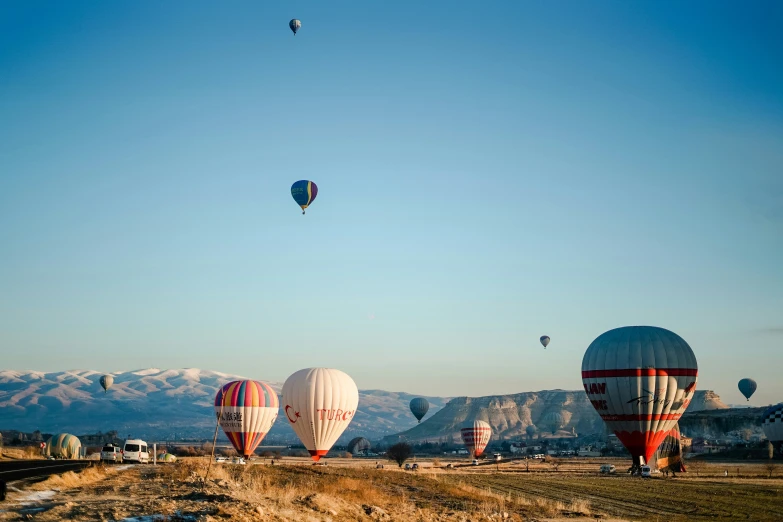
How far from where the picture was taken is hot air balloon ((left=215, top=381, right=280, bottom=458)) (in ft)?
259

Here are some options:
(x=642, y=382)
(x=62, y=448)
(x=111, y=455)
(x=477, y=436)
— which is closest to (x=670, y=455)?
(x=642, y=382)

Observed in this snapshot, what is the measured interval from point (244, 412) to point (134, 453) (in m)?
19.2

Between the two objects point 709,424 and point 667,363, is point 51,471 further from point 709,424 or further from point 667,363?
point 709,424

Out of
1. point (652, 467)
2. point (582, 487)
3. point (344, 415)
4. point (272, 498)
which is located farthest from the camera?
point (344, 415)

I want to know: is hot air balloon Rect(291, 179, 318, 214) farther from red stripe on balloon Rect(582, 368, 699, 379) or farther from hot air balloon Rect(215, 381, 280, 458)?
red stripe on balloon Rect(582, 368, 699, 379)

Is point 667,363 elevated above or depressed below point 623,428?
above

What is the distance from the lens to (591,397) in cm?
7088

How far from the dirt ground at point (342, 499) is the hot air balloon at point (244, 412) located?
984 inches

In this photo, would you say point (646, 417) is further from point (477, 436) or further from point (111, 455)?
point (477, 436)

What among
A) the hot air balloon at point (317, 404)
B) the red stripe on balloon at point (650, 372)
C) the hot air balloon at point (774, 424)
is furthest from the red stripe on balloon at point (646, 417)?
the hot air balloon at point (774, 424)

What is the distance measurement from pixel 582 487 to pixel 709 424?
155473 mm

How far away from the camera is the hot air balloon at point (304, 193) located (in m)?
86.8

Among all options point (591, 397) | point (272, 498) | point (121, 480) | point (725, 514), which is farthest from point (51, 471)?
point (591, 397)

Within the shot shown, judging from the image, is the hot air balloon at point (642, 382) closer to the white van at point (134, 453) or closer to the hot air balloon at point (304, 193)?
the hot air balloon at point (304, 193)
